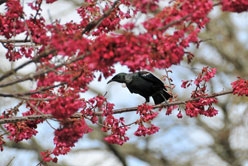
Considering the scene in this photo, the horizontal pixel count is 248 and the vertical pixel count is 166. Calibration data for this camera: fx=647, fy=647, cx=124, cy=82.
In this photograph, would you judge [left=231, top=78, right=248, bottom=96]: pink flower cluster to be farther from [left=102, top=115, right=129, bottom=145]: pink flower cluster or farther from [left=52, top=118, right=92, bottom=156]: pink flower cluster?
[left=52, top=118, right=92, bottom=156]: pink flower cluster

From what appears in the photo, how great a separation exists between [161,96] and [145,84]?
174 millimetres

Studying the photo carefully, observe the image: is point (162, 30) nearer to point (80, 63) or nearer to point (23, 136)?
point (80, 63)

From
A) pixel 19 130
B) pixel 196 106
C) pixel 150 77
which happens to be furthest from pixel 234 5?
pixel 19 130

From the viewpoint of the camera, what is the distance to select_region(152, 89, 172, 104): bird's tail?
5586 millimetres

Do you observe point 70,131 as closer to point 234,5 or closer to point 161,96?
point 234,5

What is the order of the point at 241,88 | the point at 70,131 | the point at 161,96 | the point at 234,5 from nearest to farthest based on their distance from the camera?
the point at 234,5
the point at 70,131
the point at 241,88
the point at 161,96

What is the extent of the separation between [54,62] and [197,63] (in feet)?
47.1

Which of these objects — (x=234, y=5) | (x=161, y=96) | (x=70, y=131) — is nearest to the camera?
(x=234, y=5)

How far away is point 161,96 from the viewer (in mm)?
5621

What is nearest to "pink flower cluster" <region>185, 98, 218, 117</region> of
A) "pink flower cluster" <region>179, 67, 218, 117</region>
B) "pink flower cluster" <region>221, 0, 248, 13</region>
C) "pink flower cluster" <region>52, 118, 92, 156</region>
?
"pink flower cluster" <region>179, 67, 218, 117</region>

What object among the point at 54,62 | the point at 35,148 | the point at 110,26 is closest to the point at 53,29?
the point at 54,62

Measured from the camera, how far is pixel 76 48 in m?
3.71

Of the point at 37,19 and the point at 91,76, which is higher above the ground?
the point at 37,19

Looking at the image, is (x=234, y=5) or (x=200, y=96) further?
(x=200, y=96)
